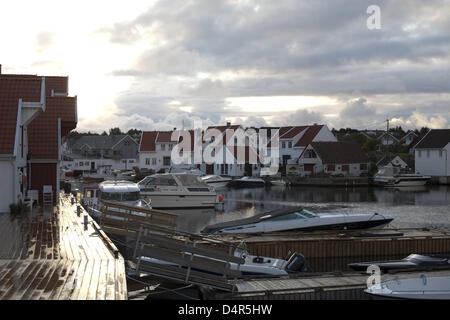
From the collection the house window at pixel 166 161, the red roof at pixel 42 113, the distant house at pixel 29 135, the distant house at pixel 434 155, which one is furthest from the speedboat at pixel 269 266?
the house window at pixel 166 161

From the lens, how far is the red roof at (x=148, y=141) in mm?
88125

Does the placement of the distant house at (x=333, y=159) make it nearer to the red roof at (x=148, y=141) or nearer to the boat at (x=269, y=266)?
the red roof at (x=148, y=141)

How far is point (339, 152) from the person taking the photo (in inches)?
2982

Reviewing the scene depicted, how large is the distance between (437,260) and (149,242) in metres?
10.2

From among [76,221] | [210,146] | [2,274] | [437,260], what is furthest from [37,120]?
[210,146]

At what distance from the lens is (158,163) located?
87.2 m

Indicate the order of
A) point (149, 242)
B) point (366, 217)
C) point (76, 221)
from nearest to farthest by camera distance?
point (149, 242), point (76, 221), point (366, 217)

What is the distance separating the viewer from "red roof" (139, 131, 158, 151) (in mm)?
88125

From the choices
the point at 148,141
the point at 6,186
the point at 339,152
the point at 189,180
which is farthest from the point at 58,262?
the point at 148,141

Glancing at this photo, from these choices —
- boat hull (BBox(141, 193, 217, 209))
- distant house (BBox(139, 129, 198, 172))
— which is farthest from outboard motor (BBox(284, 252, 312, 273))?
distant house (BBox(139, 129, 198, 172))

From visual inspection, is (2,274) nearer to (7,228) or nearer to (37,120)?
(7,228)

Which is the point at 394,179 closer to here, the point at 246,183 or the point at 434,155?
the point at 434,155

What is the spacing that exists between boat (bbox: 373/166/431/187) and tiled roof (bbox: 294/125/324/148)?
13.1 m

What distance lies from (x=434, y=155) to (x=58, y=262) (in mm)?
72826
